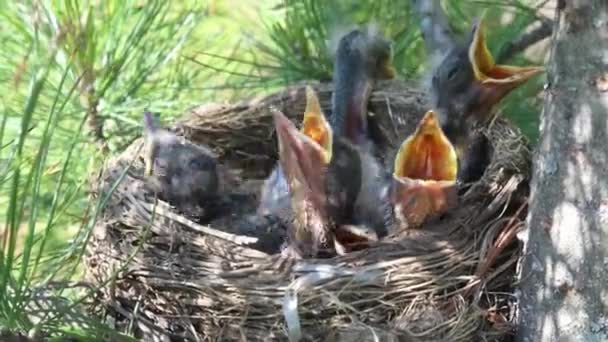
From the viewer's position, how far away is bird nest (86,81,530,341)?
1.26 meters

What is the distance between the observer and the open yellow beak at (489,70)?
58.9 inches

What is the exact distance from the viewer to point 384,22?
187 centimetres

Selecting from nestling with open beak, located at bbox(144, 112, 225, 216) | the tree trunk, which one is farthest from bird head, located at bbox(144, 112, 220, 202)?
the tree trunk

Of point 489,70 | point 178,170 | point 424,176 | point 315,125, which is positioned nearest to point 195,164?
point 178,170

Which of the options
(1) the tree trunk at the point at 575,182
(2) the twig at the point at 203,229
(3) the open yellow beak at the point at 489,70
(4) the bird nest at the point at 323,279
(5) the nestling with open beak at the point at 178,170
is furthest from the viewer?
(5) the nestling with open beak at the point at 178,170

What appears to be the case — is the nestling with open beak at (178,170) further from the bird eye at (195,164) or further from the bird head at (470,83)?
the bird head at (470,83)

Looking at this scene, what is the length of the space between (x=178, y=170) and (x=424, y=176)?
0.39 meters

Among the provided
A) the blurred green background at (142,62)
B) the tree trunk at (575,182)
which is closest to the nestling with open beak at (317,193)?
the blurred green background at (142,62)

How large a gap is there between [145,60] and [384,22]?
41 cm

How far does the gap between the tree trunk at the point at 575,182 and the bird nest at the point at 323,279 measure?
15 centimetres

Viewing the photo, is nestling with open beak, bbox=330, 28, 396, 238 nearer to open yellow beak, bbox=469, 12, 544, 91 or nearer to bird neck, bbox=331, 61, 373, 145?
bird neck, bbox=331, 61, 373, 145

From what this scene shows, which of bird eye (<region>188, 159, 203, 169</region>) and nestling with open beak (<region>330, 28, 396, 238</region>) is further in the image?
bird eye (<region>188, 159, 203, 169</region>)

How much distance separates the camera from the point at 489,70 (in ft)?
5.15

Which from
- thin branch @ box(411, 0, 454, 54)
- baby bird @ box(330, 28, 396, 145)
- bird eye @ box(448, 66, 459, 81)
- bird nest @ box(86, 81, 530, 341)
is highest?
thin branch @ box(411, 0, 454, 54)
